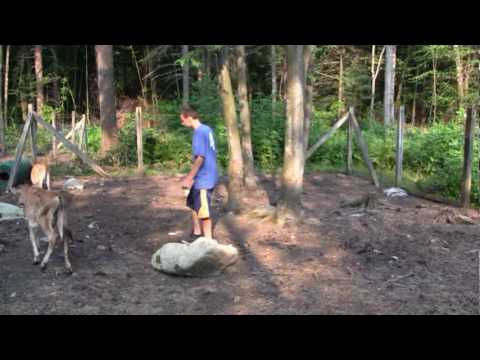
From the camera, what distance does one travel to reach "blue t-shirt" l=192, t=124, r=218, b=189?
713cm

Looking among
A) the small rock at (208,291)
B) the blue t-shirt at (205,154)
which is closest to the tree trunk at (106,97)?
the blue t-shirt at (205,154)

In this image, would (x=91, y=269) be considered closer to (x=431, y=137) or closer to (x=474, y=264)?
(x=474, y=264)

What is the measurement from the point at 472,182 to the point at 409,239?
3.30 meters

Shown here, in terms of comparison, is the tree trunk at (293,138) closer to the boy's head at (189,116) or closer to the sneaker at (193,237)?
the sneaker at (193,237)

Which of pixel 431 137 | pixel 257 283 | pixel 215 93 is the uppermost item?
pixel 215 93

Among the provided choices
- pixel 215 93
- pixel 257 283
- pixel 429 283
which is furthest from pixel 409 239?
pixel 215 93

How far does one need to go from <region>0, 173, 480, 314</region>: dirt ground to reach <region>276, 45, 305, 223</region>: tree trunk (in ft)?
1.31

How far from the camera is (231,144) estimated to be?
984 centimetres

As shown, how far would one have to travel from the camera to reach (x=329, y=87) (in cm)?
3525

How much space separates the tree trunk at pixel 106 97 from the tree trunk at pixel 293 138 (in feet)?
34.8

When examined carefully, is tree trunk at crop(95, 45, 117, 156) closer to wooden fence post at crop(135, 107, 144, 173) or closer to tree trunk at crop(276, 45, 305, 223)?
wooden fence post at crop(135, 107, 144, 173)

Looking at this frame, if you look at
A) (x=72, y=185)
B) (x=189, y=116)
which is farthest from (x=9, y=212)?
(x=189, y=116)

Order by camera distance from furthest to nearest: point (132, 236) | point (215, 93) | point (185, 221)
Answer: point (215, 93)
point (185, 221)
point (132, 236)

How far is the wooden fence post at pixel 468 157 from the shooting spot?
9703mm
